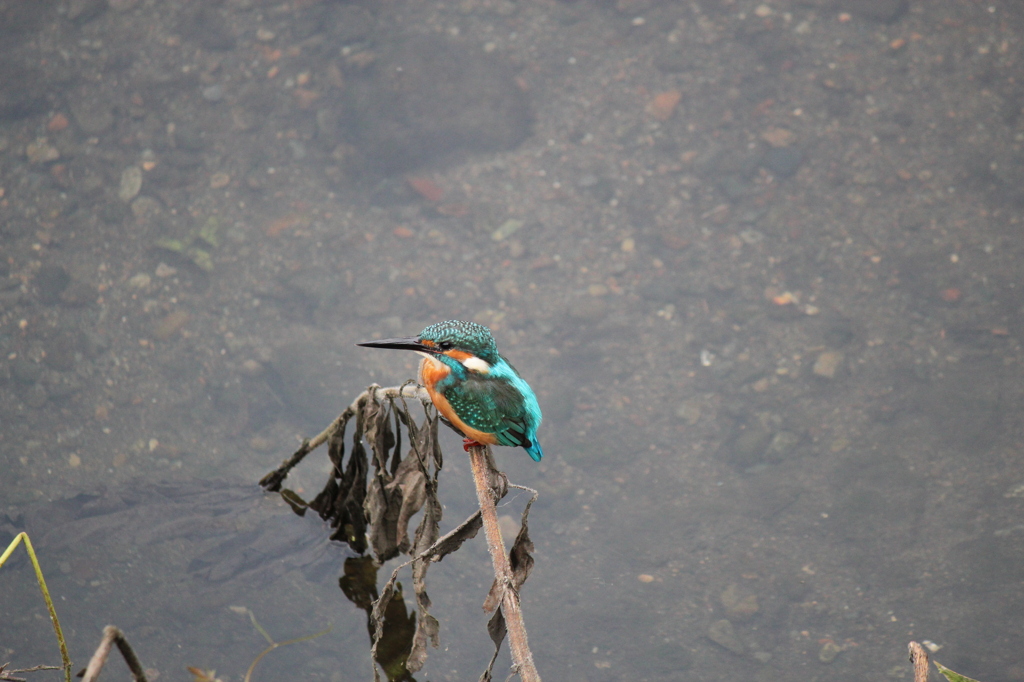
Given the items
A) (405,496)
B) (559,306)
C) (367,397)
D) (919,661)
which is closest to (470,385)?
(367,397)

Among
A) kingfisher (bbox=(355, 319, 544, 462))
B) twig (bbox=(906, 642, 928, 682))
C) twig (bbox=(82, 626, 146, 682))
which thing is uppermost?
twig (bbox=(82, 626, 146, 682))

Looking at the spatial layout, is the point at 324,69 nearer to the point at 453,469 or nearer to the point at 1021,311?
the point at 453,469

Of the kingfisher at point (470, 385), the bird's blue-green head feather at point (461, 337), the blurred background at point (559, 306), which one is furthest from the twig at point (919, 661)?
the blurred background at point (559, 306)

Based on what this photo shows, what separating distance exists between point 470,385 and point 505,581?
525mm

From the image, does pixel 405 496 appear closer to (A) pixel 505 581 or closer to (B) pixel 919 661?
(A) pixel 505 581

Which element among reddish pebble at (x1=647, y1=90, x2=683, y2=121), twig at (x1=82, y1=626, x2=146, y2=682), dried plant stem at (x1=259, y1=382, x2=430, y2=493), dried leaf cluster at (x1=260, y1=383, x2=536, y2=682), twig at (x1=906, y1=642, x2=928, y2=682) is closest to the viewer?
twig at (x1=82, y1=626, x2=146, y2=682)

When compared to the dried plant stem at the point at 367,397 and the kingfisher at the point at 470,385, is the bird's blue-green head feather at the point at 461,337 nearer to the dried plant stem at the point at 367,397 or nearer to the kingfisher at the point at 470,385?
the kingfisher at the point at 470,385

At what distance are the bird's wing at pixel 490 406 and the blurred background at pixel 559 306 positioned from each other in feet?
5.04

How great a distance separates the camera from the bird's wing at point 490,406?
190 centimetres

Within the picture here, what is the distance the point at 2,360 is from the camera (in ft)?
15.2

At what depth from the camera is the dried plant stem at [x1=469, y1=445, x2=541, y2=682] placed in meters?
1.55

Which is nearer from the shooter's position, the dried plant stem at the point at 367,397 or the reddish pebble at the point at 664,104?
the dried plant stem at the point at 367,397

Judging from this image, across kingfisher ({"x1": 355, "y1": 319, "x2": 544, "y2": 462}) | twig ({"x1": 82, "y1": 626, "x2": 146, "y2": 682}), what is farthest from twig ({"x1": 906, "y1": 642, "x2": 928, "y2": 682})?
twig ({"x1": 82, "y1": 626, "x2": 146, "y2": 682})

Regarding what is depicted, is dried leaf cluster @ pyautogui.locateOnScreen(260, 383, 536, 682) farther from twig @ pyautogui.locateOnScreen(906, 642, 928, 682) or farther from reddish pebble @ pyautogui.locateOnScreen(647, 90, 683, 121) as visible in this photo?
reddish pebble @ pyautogui.locateOnScreen(647, 90, 683, 121)
